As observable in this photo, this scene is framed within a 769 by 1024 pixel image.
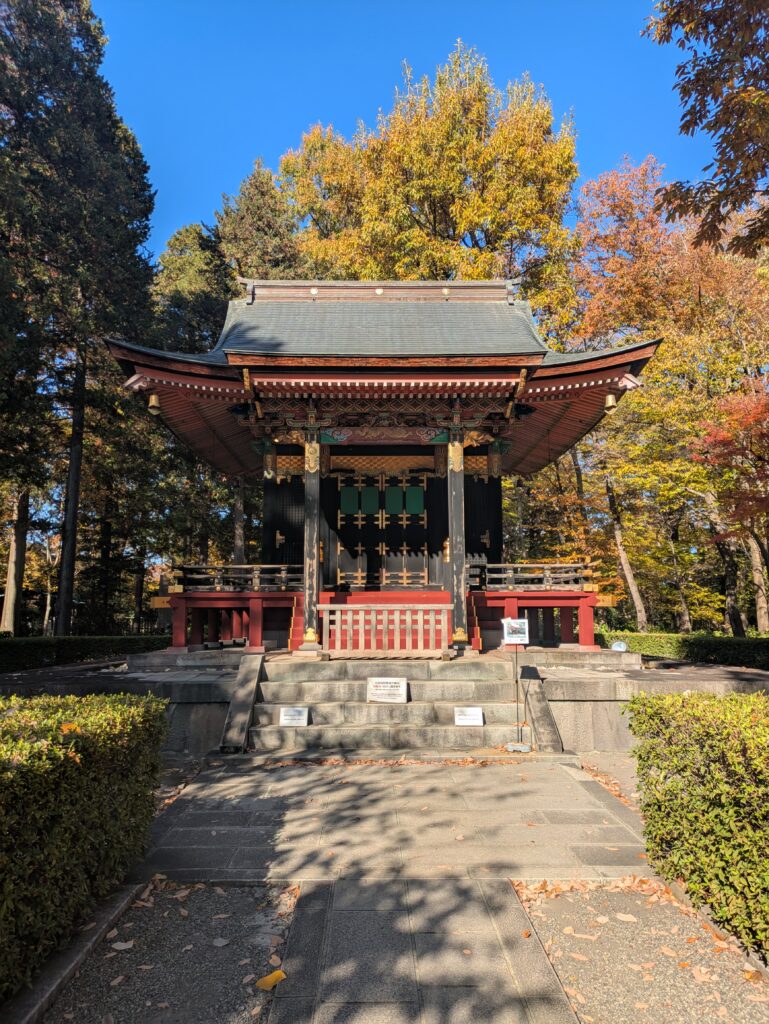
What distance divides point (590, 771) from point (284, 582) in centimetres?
701

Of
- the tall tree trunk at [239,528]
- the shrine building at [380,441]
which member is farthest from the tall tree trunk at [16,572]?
the shrine building at [380,441]

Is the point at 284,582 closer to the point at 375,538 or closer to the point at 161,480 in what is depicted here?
the point at 375,538

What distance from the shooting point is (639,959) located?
3.33 meters

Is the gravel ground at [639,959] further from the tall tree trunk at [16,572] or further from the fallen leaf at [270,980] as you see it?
the tall tree trunk at [16,572]

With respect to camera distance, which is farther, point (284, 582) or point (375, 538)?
point (375, 538)

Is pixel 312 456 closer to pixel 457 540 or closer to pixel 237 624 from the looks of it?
pixel 457 540

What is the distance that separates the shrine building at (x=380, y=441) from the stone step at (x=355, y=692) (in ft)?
3.44

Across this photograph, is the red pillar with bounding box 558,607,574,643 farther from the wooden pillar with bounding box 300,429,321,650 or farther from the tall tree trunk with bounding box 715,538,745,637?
the tall tree trunk with bounding box 715,538,745,637

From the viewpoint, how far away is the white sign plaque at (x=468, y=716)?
8.07 m

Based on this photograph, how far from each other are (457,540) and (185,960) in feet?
26.8

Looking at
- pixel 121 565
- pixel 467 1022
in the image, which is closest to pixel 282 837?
pixel 467 1022

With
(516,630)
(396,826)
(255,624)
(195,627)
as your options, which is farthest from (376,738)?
(195,627)

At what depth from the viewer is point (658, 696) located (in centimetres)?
477

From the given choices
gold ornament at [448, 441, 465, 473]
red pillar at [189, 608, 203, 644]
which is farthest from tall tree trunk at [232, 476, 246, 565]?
gold ornament at [448, 441, 465, 473]
